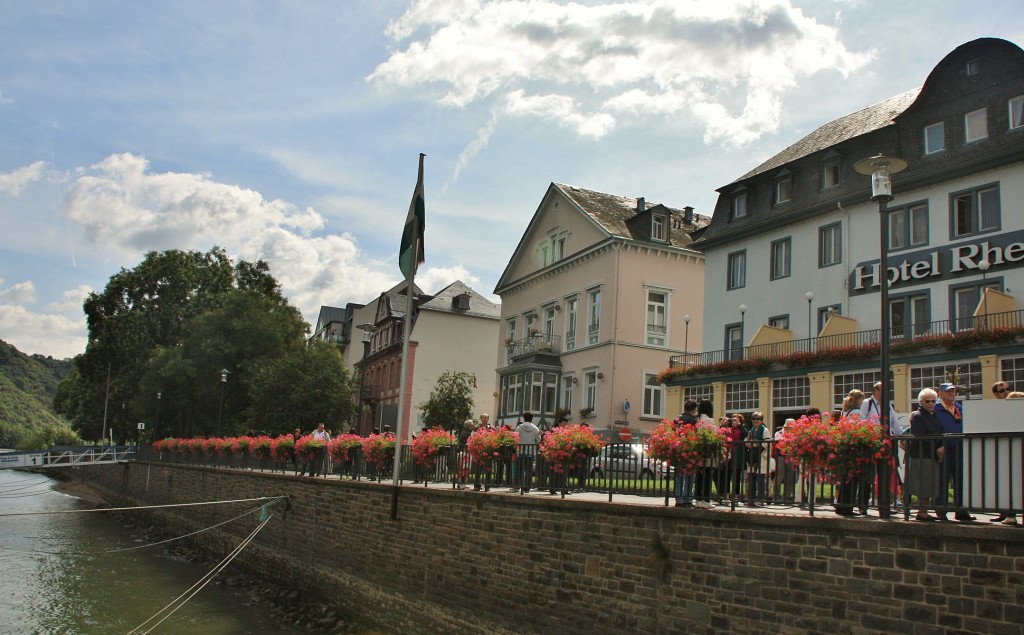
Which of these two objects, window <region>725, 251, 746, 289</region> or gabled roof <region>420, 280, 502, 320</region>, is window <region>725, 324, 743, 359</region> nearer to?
window <region>725, 251, 746, 289</region>

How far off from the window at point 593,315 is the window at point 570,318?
1119 millimetres

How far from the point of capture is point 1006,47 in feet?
82.1

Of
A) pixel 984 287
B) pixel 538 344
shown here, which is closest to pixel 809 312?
pixel 984 287

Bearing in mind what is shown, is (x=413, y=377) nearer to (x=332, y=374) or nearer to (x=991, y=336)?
(x=332, y=374)

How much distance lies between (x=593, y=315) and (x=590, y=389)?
340cm

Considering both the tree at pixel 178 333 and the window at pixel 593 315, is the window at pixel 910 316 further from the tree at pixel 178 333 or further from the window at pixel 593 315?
the tree at pixel 178 333

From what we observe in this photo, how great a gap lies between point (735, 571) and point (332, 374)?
3840cm

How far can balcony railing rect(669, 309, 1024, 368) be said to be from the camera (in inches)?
928

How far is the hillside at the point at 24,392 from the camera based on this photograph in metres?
148

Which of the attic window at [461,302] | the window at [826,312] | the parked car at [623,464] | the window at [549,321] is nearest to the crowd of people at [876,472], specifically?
the parked car at [623,464]

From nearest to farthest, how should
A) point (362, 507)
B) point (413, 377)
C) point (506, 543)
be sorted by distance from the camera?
point (506, 543) → point (362, 507) → point (413, 377)

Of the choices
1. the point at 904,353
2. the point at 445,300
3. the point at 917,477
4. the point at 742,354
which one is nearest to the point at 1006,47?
the point at 904,353

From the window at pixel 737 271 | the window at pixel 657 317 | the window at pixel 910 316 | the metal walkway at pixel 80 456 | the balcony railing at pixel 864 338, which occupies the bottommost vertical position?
the metal walkway at pixel 80 456

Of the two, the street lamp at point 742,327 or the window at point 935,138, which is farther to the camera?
the street lamp at point 742,327
